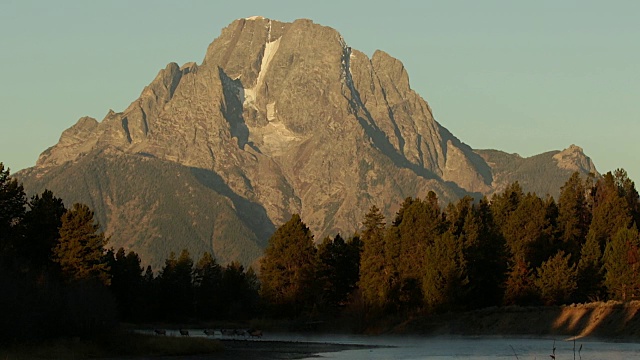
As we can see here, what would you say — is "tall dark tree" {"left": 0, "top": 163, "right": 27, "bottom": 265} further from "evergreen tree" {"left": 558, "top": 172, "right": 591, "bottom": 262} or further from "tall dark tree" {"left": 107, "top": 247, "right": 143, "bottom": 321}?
"evergreen tree" {"left": 558, "top": 172, "right": 591, "bottom": 262}

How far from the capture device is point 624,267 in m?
127

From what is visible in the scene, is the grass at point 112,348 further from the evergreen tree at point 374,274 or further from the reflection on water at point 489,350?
the evergreen tree at point 374,274

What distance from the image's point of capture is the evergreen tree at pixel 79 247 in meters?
129

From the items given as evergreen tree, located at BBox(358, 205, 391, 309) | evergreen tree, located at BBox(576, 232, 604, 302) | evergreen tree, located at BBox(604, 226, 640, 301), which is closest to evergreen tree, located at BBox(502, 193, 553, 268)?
evergreen tree, located at BBox(576, 232, 604, 302)

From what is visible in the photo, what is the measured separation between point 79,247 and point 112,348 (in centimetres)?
4964

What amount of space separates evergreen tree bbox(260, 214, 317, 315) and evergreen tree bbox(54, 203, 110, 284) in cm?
3261

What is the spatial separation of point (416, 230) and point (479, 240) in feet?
27.3

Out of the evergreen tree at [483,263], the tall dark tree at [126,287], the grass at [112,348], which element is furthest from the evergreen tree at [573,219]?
the tall dark tree at [126,287]

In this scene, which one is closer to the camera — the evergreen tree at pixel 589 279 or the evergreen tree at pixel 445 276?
the evergreen tree at pixel 445 276

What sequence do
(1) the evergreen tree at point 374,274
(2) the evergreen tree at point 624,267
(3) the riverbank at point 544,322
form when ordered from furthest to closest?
1. (1) the evergreen tree at point 374,274
2. (2) the evergreen tree at point 624,267
3. (3) the riverbank at point 544,322

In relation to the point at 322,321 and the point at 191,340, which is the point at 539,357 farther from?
the point at 322,321

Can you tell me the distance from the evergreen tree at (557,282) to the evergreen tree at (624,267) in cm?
431

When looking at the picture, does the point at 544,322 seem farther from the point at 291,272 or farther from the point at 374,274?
the point at 291,272

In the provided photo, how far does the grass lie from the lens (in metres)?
72.5
